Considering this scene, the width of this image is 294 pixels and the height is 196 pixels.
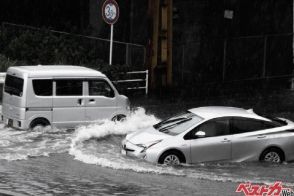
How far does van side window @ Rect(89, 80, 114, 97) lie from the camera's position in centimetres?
2191

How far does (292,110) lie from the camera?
26.0 m

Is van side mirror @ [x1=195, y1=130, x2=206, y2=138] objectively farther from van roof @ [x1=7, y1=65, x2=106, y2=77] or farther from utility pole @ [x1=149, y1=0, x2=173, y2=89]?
utility pole @ [x1=149, y1=0, x2=173, y2=89]

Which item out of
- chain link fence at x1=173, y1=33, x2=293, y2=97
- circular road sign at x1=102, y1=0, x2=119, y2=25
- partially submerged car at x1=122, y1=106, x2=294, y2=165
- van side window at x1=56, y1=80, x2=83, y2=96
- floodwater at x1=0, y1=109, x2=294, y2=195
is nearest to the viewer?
floodwater at x1=0, y1=109, x2=294, y2=195

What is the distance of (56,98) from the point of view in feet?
70.1

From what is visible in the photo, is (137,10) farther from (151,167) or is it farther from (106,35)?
(151,167)

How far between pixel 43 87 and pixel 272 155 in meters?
6.96

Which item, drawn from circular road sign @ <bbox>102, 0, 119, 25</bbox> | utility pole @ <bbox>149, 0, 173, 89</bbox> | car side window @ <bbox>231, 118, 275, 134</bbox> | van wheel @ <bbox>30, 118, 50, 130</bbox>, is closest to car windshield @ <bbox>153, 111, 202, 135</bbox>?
car side window @ <bbox>231, 118, 275, 134</bbox>

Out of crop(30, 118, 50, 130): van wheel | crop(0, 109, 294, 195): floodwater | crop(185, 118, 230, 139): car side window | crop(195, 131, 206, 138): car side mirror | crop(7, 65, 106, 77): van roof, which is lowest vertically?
crop(0, 109, 294, 195): floodwater

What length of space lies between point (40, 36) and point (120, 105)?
11.0m

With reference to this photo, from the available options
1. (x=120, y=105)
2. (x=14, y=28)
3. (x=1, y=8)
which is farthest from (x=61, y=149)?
(x=1, y=8)

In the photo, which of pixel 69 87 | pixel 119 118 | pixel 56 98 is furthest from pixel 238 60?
pixel 56 98

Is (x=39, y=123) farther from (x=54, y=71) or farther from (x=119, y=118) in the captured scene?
(x=119, y=118)

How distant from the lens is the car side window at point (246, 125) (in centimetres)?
1828

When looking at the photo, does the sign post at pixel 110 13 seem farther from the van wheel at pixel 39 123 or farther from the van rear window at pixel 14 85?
the van wheel at pixel 39 123
